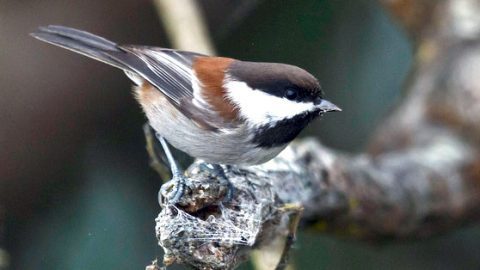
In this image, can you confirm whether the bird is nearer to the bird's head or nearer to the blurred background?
the bird's head

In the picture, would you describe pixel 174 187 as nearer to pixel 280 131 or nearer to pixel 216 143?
pixel 216 143

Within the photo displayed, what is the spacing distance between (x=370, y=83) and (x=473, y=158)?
1.27 metres

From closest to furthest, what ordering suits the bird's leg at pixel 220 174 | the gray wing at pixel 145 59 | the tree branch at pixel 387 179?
the tree branch at pixel 387 179 < the bird's leg at pixel 220 174 < the gray wing at pixel 145 59

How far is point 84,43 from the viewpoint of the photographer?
3.05m

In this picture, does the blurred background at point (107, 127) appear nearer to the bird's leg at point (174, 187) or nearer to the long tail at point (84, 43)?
the long tail at point (84, 43)

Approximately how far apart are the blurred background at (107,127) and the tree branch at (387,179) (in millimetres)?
335

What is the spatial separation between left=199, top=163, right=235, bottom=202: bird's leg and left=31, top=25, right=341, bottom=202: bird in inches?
1.3

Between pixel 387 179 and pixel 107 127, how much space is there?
5.02 ft

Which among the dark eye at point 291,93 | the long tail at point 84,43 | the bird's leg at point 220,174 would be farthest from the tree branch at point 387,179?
the long tail at point 84,43

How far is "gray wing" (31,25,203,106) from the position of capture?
2902 millimetres

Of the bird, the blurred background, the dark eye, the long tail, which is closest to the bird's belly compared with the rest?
the bird

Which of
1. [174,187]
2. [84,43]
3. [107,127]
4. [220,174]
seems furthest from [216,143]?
[107,127]

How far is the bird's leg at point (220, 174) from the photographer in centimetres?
254

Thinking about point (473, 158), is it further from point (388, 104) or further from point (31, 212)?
point (31, 212)
